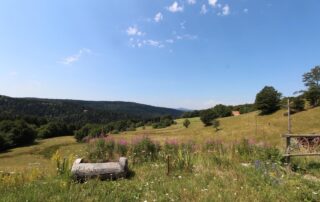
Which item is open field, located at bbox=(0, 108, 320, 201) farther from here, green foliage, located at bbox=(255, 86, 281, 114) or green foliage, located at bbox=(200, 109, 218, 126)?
green foliage, located at bbox=(200, 109, 218, 126)

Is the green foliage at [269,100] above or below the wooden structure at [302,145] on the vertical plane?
above

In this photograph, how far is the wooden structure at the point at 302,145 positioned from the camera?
7.94 metres

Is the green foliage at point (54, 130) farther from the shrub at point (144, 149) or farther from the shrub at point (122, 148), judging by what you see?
the shrub at point (144, 149)

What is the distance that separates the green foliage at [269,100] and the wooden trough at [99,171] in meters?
70.7

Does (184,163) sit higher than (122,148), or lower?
lower

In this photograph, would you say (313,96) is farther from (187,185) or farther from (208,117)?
(187,185)

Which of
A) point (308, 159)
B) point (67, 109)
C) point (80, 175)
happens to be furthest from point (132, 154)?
point (67, 109)

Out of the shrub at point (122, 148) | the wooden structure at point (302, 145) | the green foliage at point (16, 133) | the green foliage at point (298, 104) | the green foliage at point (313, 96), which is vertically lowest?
the green foliage at point (16, 133)

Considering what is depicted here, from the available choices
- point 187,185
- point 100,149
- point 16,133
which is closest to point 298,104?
point 100,149

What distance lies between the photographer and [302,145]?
880 centimetres

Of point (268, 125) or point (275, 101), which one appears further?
point (275, 101)

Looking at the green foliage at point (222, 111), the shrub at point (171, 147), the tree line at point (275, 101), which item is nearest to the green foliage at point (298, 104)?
the tree line at point (275, 101)

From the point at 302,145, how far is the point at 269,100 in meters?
67.4

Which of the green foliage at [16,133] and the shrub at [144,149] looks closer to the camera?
the shrub at [144,149]
